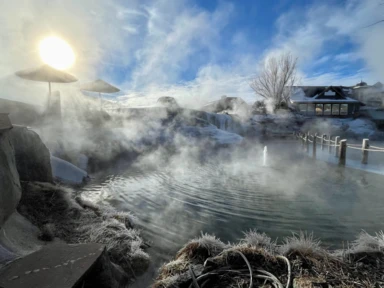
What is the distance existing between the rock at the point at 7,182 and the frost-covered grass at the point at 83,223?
0.77 m

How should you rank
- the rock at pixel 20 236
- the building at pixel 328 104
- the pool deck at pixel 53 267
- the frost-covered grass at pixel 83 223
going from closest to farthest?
the pool deck at pixel 53 267
the rock at pixel 20 236
the frost-covered grass at pixel 83 223
the building at pixel 328 104

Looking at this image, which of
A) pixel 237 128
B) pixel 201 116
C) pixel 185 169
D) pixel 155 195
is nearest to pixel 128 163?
pixel 185 169

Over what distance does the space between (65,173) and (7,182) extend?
4629 mm

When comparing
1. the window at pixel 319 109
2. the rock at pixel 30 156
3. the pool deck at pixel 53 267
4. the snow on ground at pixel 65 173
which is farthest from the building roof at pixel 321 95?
the pool deck at pixel 53 267

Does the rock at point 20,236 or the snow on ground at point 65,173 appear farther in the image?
the snow on ground at point 65,173

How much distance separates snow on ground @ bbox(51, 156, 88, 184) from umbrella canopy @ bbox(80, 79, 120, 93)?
31.5 ft

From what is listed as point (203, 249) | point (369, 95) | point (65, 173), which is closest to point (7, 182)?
point (203, 249)

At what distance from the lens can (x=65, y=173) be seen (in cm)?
691

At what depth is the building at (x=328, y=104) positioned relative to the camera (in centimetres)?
2998

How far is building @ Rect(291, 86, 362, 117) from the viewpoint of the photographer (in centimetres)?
2998

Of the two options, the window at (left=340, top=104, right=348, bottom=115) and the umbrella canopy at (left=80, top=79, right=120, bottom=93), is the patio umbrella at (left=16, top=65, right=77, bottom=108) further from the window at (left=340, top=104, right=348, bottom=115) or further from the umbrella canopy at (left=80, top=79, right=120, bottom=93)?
the window at (left=340, top=104, right=348, bottom=115)

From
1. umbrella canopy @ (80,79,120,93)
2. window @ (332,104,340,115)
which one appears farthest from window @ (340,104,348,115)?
umbrella canopy @ (80,79,120,93)

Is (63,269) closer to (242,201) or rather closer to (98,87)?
(242,201)

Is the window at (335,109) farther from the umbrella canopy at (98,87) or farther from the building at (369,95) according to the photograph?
the umbrella canopy at (98,87)
